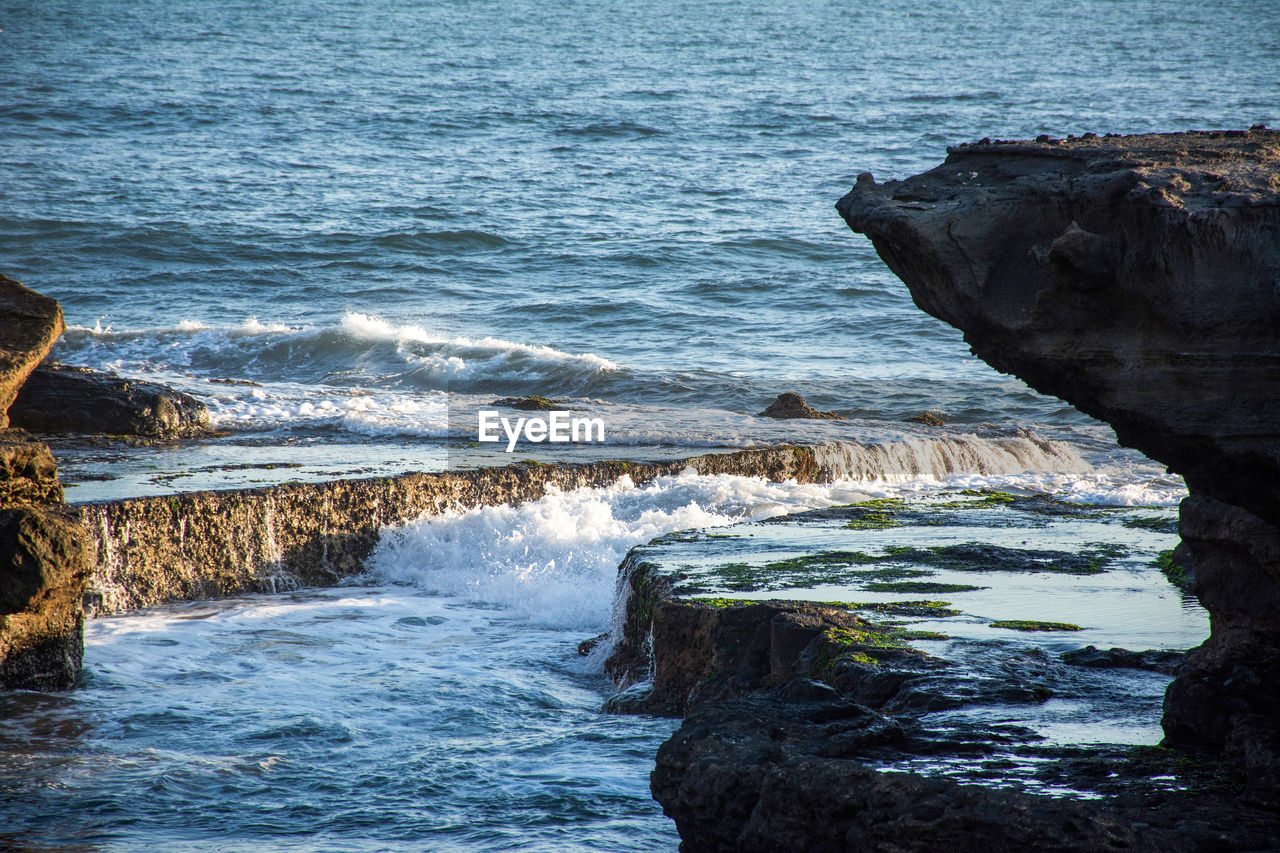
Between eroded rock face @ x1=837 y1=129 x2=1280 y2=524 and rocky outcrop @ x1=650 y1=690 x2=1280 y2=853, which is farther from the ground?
eroded rock face @ x1=837 y1=129 x2=1280 y2=524

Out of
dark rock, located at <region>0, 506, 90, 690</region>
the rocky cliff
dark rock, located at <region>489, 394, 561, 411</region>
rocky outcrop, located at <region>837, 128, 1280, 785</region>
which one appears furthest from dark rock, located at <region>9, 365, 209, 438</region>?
rocky outcrop, located at <region>837, 128, 1280, 785</region>

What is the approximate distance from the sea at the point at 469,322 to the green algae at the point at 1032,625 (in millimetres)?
558

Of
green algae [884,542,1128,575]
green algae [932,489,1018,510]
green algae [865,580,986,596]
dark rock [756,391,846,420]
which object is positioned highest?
dark rock [756,391,846,420]

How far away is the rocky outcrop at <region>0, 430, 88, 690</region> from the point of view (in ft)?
18.1

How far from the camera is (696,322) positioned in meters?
20.6

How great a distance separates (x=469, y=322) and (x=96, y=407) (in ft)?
32.8

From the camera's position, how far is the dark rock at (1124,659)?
176 inches

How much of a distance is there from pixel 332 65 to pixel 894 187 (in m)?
42.2

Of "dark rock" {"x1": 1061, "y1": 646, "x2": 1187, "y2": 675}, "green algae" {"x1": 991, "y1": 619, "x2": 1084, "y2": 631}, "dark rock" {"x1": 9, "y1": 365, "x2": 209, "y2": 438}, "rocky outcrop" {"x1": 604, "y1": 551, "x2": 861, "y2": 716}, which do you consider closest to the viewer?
"dark rock" {"x1": 1061, "y1": 646, "x2": 1187, "y2": 675}

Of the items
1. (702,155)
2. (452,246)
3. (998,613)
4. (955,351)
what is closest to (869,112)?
(702,155)

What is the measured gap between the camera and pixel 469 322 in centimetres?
2067

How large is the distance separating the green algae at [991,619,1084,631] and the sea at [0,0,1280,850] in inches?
22.0

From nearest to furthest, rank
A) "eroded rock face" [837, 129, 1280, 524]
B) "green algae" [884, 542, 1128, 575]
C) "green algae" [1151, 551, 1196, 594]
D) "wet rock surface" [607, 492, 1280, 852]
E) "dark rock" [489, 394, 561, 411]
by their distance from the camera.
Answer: "eroded rock face" [837, 129, 1280, 524], "wet rock surface" [607, 492, 1280, 852], "green algae" [1151, 551, 1196, 594], "green algae" [884, 542, 1128, 575], "dark rock" [489, 394, 561, 411]

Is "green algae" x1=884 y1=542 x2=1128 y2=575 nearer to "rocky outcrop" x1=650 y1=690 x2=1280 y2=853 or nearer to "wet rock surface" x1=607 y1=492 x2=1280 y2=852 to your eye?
"wet rock surface" x1=607 y1=492 x2=1280 y2=852
